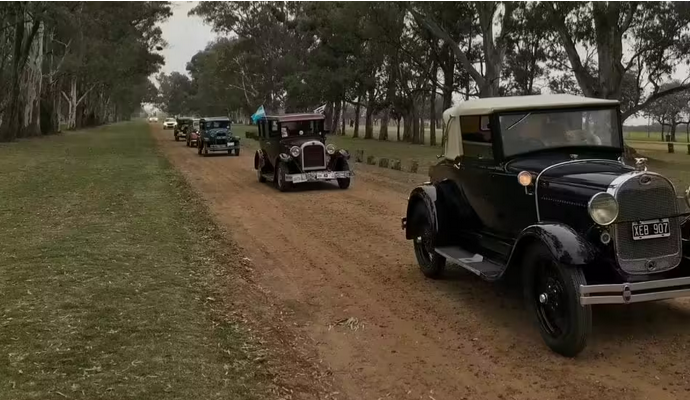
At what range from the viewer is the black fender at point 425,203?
290 inches

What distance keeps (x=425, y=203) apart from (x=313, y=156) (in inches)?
375

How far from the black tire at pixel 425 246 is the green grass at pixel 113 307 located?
253 centimetres

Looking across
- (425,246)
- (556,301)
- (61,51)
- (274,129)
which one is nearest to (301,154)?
(274,129)

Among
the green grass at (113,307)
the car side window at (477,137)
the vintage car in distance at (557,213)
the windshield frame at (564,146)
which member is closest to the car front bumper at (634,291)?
the vintage car in distance at (557,213)

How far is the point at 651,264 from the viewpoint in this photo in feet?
17.3

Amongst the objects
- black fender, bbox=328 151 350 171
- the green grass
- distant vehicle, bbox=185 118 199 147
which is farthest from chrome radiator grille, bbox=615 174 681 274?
distant vehicle, bbox=185 118 199 147

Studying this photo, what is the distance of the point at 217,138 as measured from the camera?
30000mm

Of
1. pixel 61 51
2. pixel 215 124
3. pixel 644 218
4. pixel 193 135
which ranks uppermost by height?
pixel 61 51

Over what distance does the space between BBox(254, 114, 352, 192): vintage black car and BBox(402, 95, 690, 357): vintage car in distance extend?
908 centimetres

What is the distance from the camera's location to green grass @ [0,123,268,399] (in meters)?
4.50

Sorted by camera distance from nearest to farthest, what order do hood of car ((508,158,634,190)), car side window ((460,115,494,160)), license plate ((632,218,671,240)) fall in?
license plate ((632,218,671,240)) → hood of car ((508,158,634,190)) → car side window ((460,115,494,160))

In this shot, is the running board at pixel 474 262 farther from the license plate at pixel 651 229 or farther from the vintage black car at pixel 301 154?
the vintage black car at pixel 301 154

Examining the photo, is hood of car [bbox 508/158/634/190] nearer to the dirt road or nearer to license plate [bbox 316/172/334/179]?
the dirt road

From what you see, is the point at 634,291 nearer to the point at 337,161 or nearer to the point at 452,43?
the point at 337,161
